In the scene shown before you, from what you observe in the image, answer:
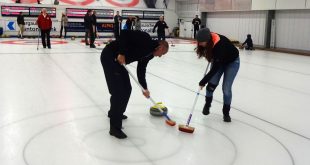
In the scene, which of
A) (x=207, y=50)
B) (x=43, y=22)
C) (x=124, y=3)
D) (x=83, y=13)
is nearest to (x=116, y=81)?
(x=207, y=50)

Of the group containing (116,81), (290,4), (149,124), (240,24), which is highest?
(290,4)

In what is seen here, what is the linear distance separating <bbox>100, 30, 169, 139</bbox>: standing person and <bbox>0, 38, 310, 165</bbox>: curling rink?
34 centimetres

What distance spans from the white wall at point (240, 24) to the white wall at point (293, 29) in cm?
107

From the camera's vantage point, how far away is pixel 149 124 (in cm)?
433

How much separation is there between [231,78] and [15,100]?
11.5 ft

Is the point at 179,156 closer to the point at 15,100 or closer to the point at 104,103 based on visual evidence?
the point at 104,103

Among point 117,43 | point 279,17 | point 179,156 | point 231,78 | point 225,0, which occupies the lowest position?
point 179,156

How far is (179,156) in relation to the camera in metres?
3.33

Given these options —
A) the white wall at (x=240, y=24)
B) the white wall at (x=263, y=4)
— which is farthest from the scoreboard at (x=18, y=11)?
the white wall at (x=263, y=4)

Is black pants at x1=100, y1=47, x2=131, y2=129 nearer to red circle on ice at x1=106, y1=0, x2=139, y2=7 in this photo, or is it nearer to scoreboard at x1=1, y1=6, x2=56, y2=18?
scoreboard at x1=1, y1=6, x2=56, y2=18

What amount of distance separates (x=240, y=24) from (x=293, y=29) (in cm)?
412

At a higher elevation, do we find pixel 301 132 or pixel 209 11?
pixel 209 11

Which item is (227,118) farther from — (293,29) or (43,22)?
(293,29)

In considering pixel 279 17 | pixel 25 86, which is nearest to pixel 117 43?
pixel 25 86
